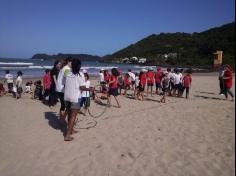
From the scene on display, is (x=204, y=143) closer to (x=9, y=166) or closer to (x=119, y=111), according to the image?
(x=9, y=166)

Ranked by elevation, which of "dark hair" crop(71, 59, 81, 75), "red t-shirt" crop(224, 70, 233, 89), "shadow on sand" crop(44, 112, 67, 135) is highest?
"dark hair" crop(71, 59, 81, 75)

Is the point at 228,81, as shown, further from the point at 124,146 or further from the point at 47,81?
the point at 124,146

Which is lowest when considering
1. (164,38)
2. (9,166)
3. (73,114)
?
(9,166)

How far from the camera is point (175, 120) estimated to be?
336 inches

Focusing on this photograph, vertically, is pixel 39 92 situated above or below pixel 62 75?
below

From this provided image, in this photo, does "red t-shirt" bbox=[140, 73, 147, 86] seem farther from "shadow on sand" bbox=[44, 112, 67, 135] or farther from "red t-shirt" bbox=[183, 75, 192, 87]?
"shadow on sand" bbox=[44, 112, 67, 135]

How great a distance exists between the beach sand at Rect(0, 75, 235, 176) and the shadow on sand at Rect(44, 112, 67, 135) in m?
0.03

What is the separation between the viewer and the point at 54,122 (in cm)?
859

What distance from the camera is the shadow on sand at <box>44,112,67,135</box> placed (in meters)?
7.86

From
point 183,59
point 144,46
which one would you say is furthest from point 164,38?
point 183,59

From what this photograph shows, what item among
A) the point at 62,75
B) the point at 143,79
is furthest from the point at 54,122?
the point at 143,79

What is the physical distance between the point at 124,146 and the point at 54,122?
10.4 feet

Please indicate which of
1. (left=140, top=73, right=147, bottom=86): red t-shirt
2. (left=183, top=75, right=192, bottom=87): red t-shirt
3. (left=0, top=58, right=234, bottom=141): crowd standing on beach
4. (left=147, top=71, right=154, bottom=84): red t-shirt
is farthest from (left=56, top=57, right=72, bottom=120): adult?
(left=183, top=75, right=192, bottom=87): red t-shirt

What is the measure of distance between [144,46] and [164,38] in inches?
492
